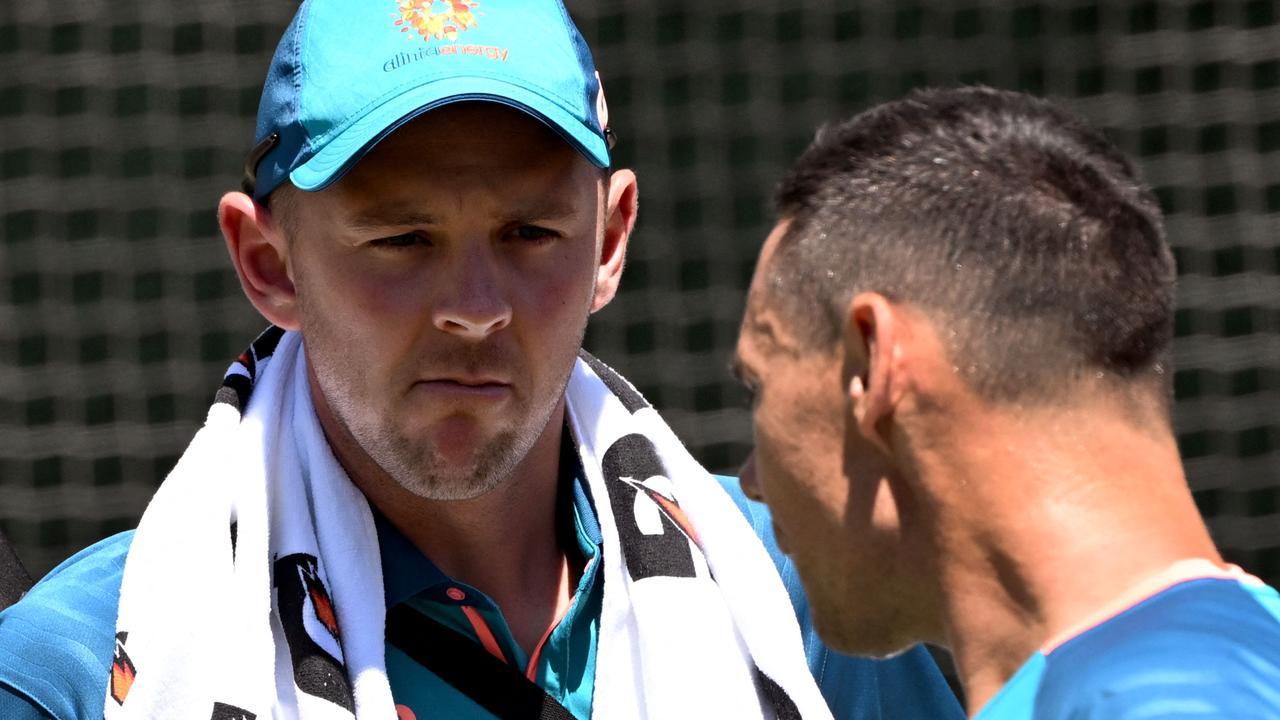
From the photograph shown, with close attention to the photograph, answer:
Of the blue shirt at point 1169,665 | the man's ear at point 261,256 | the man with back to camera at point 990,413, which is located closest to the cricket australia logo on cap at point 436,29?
the man's ear at point 261,256

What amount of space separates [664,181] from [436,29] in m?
3.09

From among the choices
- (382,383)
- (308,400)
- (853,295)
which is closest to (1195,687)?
(853,295)

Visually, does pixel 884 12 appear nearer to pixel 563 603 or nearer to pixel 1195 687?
pixel 563 603

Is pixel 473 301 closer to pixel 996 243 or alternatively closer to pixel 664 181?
pixel 996 243

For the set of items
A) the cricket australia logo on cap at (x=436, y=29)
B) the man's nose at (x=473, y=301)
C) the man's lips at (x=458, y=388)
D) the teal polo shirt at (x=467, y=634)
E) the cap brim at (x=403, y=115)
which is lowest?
the teal polo shirt at (x=467, y=634)

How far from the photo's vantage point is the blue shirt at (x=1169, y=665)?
135cm

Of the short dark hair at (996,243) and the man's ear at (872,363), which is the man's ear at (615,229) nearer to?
the short dark hair at (996,243)

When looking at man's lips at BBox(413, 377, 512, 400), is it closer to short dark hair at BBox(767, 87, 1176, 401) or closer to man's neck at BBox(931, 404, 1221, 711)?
short dark hair at BBox(767, 87, 1176, 401)

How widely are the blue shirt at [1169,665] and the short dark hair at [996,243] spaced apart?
A: 0.78 ft

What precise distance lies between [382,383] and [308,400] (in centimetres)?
18

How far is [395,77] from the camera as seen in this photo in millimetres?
2135

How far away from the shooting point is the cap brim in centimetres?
210

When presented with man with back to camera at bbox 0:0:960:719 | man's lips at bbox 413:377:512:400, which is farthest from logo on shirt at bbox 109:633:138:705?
man's lips at bbox 413:377:512:400

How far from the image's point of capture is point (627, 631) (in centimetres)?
224
